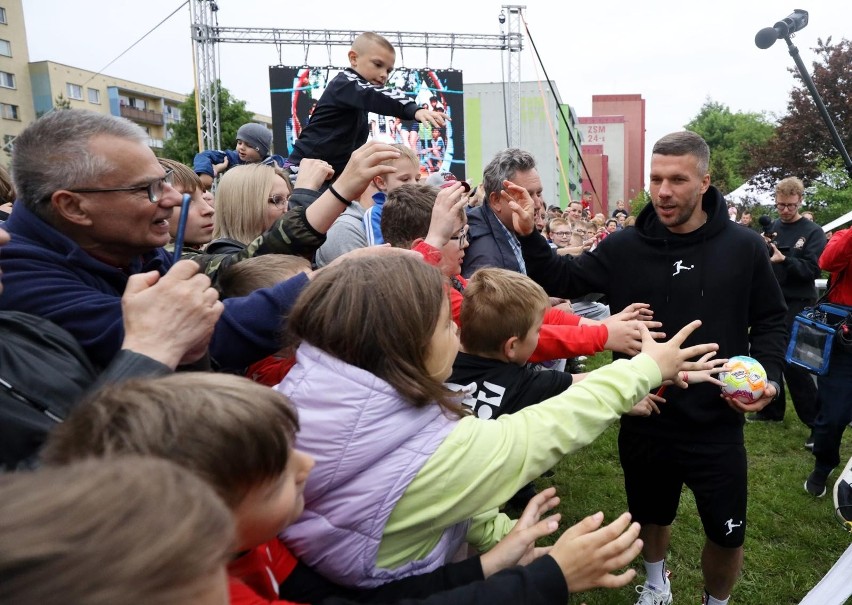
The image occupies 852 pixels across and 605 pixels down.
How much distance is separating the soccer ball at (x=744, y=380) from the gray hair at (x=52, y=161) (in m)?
2.29

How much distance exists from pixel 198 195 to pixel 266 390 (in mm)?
1984

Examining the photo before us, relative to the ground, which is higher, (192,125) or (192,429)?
(192,125)

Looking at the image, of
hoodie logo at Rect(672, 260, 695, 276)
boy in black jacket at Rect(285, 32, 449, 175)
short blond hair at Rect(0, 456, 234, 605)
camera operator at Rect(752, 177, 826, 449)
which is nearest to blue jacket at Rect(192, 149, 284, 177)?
boy in black jacket at Rect(285, 32, 449, 175)

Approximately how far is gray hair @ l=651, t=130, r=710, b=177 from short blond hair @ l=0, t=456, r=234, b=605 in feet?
8.79

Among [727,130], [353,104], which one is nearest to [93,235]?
[353,104]

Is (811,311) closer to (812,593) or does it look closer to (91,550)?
(812,593)

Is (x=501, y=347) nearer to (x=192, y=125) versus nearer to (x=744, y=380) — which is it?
(x=744, y=380)

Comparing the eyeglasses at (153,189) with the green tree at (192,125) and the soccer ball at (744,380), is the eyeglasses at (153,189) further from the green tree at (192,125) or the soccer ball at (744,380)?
the green tree at (192,125)

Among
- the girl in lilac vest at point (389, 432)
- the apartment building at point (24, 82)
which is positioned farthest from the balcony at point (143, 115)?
the girl in lilac vest at point (389, 432)

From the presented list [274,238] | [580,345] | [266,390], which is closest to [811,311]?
[580,345]

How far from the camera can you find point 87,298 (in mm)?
1433

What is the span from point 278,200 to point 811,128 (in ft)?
80.6

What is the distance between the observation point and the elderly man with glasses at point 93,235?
141 centimetres

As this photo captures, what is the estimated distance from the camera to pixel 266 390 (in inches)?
40.7
